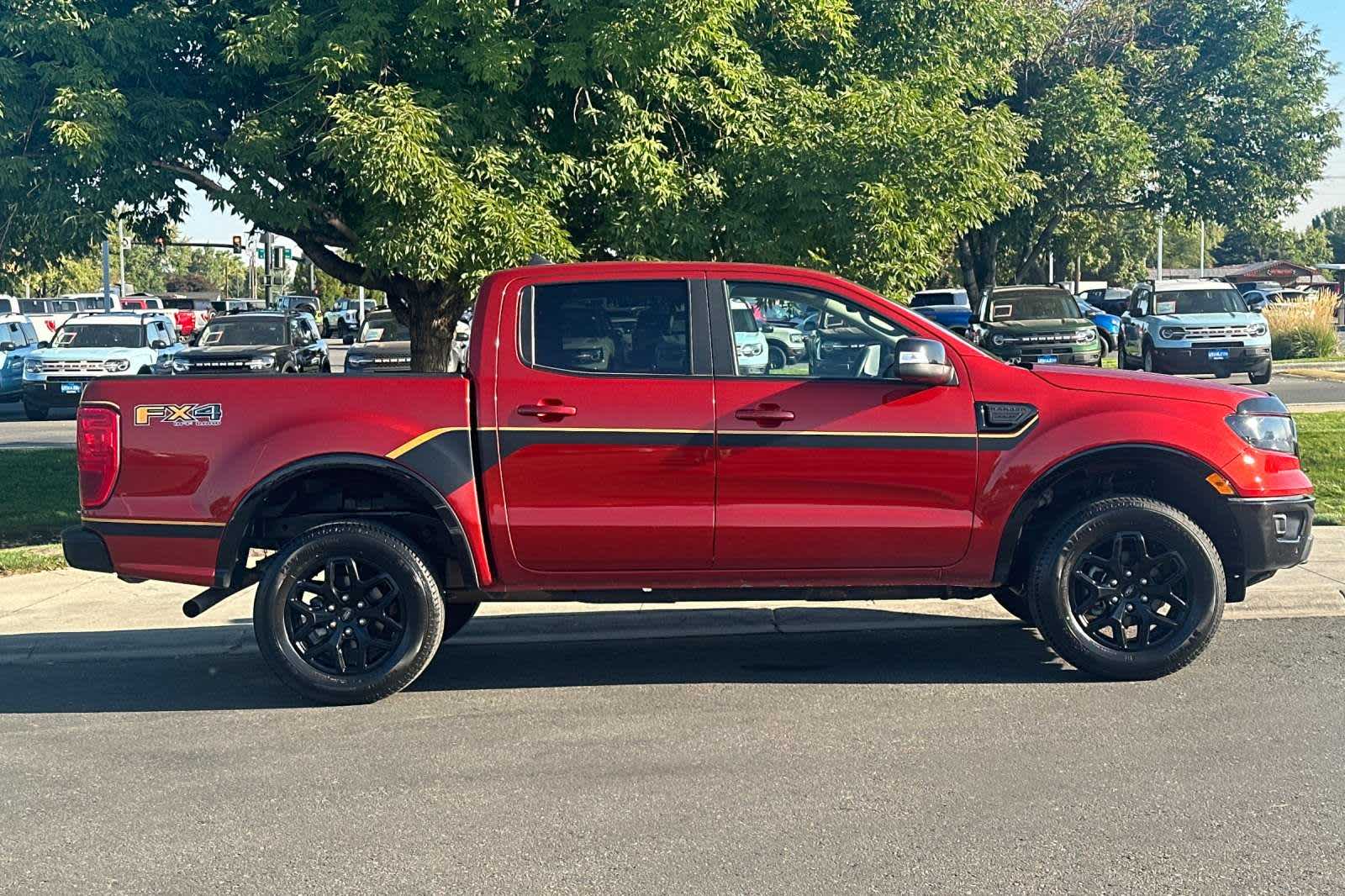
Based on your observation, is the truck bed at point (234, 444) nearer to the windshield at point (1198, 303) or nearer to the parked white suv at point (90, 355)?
the parked white suv at point (90, 355)

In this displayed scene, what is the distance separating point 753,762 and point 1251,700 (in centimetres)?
232

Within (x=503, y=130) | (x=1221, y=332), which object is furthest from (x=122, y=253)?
(x=503, y=130)

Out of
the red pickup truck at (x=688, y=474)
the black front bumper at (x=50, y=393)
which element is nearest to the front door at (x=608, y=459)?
the red pickup truck at (x=688, y=474)

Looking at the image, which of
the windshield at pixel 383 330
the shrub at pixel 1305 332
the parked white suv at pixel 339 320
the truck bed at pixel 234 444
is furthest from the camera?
the parked white suv at pixel 339 320

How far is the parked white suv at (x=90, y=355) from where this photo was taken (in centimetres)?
2377

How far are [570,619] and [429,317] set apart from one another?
637 centimetres

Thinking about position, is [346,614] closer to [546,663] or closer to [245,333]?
[546,663]

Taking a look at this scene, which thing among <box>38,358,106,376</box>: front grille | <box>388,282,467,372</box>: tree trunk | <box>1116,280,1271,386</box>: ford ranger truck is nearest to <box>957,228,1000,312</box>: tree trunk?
<box>1116,280,1271,386</box>: ford ranger truck

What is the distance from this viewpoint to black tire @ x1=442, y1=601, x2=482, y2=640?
300 inches

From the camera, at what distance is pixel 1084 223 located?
51.0m

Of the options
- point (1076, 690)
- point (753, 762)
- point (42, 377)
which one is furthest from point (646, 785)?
point (42, 377)

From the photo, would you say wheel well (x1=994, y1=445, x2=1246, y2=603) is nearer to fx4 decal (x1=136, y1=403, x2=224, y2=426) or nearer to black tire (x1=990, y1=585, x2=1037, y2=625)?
black tire (x1=990, y1=585, x2=1037, y2=625)

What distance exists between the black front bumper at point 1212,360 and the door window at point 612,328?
65.2 ft

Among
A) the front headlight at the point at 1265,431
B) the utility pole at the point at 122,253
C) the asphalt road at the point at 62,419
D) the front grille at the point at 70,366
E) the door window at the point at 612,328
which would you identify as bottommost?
the asphalt road at the point at 62,419
